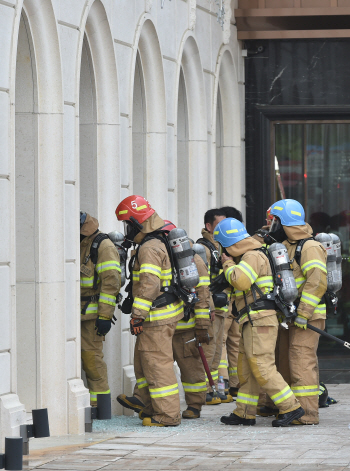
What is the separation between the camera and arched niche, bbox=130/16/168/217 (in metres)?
11.3

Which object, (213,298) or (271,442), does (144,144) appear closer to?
(213,298)

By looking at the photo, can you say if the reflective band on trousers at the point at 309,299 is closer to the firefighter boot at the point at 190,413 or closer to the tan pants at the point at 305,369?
the tan pants at the point at 305,369

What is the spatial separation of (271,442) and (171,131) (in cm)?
482

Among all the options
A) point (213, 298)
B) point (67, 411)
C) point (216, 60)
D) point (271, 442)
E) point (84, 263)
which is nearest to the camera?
point (271, 442)

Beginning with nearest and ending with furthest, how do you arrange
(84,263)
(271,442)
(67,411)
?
(271,442)
(67,411)
(84,263)

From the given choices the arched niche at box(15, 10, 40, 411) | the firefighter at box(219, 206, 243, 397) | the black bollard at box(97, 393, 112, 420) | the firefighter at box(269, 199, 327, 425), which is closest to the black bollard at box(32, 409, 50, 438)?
the black bollard at box(97, 393, 112, 420)

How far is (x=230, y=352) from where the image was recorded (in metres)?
11.4

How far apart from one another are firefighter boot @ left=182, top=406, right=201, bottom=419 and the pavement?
0.10 metres

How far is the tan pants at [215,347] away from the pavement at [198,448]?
1.08m

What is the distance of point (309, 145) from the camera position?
14.6 m

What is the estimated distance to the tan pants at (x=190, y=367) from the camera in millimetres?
9531

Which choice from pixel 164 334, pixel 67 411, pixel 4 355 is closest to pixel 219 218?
pixel 164 334

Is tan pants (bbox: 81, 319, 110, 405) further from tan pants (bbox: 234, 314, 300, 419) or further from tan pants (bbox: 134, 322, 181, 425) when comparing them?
tan pants (bbox: 234, 314, 300, 419)

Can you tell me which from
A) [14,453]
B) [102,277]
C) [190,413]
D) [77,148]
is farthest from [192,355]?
[14,453]
